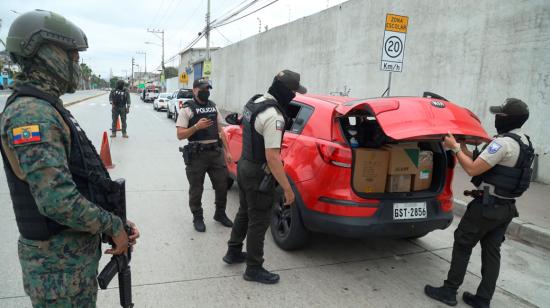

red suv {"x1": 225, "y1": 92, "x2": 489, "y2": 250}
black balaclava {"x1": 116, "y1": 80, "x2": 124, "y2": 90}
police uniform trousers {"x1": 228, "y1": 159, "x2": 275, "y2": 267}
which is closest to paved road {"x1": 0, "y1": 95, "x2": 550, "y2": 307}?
police uniform trousers {"x1": 228, "y1": 159, "x2": 275, "y2": 267}

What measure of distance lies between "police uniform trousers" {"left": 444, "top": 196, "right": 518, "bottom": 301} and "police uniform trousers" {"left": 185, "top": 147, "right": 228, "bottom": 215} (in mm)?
2693

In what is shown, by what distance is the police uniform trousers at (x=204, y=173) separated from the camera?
462 cm

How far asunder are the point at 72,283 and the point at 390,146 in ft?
9.55

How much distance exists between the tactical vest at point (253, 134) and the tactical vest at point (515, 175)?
177 cm

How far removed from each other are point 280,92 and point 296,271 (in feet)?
5.60

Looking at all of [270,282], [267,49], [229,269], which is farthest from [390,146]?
[267,49]

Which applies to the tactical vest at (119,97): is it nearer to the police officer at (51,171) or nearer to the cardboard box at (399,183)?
the cardboard box at (399,183)

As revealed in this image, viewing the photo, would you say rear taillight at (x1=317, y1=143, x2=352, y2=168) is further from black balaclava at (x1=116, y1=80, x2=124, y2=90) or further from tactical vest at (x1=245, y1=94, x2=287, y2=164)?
black balaclava at (x1=116, y1=80, x2=124, y2=90)

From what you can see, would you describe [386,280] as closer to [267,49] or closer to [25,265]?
[25,265]

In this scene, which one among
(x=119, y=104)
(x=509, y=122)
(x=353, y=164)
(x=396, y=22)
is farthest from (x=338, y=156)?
(x=119, y=104)

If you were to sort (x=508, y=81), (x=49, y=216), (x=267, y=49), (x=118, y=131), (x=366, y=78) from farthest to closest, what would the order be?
(x=267, y=49)
(x=118, y=131)
(x=366, y=78)
(x=508, y=81)
(x=49, y=216)

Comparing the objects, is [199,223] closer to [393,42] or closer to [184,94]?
[393,42]

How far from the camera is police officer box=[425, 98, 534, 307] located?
2967 mm

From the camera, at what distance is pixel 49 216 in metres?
1.54
